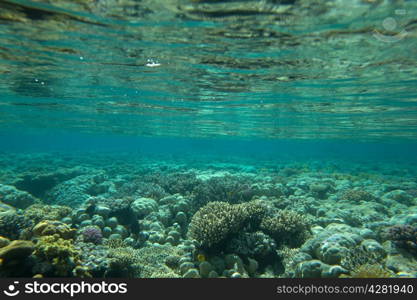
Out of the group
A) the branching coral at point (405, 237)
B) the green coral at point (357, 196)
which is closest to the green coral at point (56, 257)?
Result: the branching coral at point (405, 237)

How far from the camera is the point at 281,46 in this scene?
11.5m

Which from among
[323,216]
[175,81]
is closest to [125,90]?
[175,81]

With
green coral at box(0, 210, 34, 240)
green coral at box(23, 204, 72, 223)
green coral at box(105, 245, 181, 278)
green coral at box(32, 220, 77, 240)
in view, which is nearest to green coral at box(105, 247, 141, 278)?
green coral at box(105, 245, 181, 278)

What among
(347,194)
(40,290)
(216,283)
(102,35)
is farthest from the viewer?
(347,194)

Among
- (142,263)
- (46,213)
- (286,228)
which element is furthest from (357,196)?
(46,213)

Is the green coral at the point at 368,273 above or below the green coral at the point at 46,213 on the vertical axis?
below

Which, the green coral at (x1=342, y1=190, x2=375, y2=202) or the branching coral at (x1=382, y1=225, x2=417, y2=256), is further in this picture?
the green coral at (x1=342, y1=190, x2=375, y2=202)

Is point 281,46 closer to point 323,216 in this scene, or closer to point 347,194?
point 323,216

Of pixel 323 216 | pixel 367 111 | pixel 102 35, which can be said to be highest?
pixel 102 35

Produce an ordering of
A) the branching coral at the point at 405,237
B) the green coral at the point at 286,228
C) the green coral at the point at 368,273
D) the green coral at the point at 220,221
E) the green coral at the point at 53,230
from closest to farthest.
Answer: the green coral at the point at 368,273 < the green coral at the point at 53,230 < the green coral at the point at 220,221 < the branching coral at the point at 405,237 < the green coral at the point at 286,228

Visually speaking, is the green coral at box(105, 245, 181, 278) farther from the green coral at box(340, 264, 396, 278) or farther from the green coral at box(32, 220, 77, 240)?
the green coral at box(340, 264, 396, 278)

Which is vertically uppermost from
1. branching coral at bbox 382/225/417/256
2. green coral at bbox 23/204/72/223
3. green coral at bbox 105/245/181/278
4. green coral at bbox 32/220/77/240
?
green coral at bbox 32/220/77/240

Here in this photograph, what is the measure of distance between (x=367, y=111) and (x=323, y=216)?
17784 millimetres

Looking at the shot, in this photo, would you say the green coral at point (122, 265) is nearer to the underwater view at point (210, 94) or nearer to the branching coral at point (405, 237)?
the underwater view at point (210, 94)
